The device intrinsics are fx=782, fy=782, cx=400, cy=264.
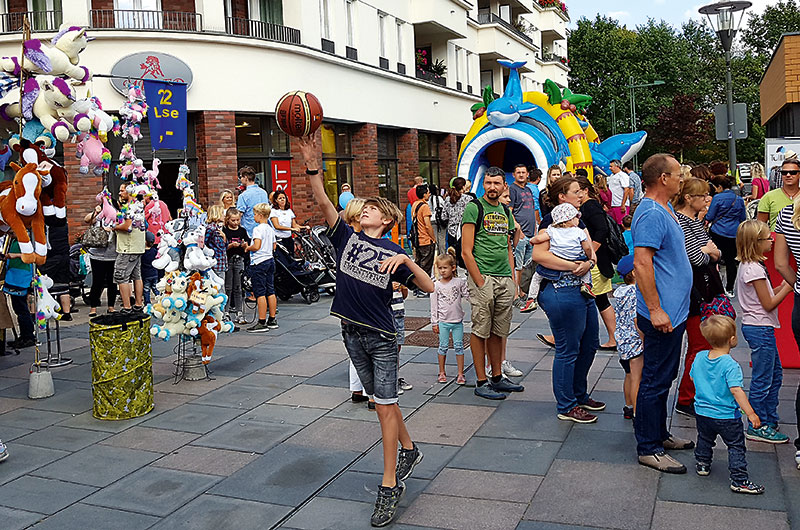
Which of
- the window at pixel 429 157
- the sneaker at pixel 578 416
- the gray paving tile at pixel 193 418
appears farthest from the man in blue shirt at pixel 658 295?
the window at pixel 429 157

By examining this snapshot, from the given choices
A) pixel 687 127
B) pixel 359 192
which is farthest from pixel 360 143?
pixel 687 127

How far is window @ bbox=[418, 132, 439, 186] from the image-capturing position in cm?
2914

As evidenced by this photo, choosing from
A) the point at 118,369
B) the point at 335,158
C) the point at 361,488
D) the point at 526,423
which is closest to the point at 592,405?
the point at 526,423

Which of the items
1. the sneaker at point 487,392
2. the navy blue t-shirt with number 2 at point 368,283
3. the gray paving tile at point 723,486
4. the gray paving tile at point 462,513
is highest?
the navy blue t-shirt with number 2 at point 368,283

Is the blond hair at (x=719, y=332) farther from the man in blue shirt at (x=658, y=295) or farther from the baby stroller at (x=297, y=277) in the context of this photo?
the baby stroller at (x=297, y=277)

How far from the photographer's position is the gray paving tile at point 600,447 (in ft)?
18.3

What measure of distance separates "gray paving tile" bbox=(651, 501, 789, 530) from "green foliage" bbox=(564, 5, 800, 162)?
5119 cm

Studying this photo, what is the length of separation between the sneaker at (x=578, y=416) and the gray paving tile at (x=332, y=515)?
2147mm

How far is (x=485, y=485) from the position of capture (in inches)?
203

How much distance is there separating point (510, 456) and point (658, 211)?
6.68 ft

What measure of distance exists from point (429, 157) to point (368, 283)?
25.2 m

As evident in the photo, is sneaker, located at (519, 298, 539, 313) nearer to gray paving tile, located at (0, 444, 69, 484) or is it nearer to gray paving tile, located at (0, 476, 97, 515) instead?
gray paving tile, located at (0, 444, 69, 484)

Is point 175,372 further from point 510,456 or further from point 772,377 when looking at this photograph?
point 772,377

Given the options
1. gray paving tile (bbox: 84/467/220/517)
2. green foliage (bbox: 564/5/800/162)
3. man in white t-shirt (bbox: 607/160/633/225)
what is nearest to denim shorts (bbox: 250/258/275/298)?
gray paving tile (bbox: 84/467/220/517)
